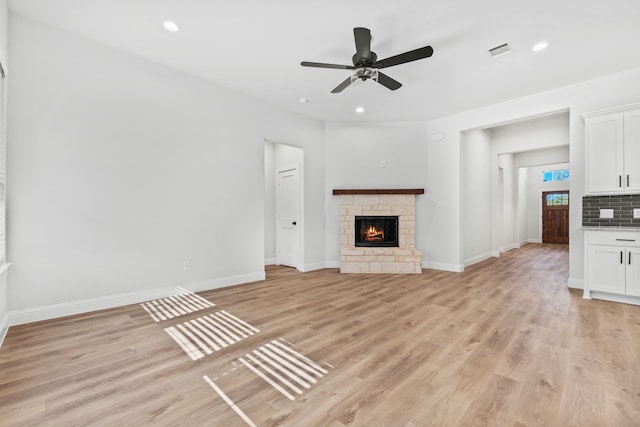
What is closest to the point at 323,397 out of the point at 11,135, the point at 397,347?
the point at 397,347

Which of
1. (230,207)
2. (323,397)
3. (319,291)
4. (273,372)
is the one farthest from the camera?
(230,207)

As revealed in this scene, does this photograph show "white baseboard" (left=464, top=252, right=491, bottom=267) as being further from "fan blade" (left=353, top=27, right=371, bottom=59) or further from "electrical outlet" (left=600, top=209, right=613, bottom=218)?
"fan blade" (left=353, top=27, right=371, bottom=59)

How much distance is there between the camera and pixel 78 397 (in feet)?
5.67

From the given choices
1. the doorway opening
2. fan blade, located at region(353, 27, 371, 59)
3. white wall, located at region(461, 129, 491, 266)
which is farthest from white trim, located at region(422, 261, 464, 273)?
fan blade, located at region(353, 27, 371, 59)

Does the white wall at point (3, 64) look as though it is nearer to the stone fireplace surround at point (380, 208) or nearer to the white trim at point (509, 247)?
the stone fireplace surround at point (380, 208)

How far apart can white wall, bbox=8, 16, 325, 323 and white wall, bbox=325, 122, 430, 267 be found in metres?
1.78

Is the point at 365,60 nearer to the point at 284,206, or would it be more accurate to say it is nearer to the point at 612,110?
the point at 612,110

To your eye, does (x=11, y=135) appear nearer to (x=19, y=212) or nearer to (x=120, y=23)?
(x=19, y=212)

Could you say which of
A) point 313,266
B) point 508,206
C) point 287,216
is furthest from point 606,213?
point 508,206

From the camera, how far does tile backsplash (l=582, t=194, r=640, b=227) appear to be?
3.68 metres

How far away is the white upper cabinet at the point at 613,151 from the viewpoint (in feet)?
11.6

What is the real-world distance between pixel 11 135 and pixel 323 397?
366 cm

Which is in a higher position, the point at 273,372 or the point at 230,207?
the point at 230,207

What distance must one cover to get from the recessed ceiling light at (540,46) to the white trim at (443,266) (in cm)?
359
